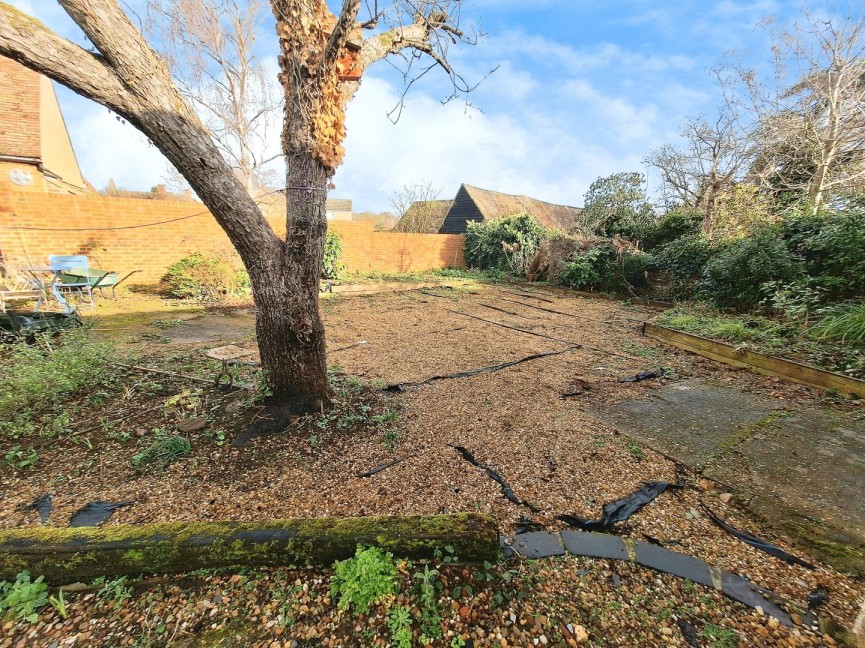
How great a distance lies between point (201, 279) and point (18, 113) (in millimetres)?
10651

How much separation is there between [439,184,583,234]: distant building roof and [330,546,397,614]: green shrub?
19.1m

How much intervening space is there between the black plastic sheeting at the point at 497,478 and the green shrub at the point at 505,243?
10582 mm

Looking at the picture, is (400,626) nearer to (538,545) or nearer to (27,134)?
(538,545)

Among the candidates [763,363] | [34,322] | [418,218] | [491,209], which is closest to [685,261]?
[763,363]

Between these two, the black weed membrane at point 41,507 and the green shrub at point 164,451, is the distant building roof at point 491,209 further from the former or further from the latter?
the black weed membrane at point 41,507

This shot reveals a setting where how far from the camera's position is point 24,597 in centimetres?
124

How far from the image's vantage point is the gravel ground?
4.09 feet

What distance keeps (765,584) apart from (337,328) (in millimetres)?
5249

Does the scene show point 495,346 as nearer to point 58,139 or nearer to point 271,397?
point 271,397

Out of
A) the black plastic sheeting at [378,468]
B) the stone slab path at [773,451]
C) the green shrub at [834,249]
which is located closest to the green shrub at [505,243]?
the green shrub at [834,249]

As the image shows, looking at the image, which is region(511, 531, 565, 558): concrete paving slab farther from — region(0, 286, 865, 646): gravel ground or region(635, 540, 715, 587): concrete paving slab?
region(635, 540, 715, 587): concrete paving slab

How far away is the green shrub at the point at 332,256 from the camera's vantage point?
966 centimetres

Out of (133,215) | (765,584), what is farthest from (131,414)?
(133,215)

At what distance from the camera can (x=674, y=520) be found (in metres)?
1.78
